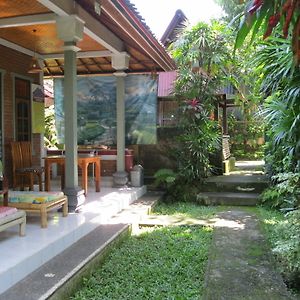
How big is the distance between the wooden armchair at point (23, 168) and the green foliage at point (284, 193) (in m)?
3.95

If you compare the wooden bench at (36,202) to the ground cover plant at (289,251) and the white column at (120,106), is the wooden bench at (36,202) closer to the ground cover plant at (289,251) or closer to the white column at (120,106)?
the ground cover plant at (289,251)

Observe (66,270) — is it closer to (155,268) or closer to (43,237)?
(43,237)

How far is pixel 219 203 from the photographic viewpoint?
25.9ft

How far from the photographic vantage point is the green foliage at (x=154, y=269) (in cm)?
355

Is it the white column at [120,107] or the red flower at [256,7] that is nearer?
the red flower at [256,7]

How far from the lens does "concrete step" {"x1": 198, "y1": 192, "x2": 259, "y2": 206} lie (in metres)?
7.73

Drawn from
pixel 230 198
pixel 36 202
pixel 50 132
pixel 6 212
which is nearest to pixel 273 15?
pixel 6 212

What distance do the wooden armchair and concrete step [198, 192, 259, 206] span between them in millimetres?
3369

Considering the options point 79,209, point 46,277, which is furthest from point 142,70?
point 46,277

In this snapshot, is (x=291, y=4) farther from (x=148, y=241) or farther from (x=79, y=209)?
(x=79, y=209)

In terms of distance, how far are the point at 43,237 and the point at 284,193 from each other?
4488 millimetres

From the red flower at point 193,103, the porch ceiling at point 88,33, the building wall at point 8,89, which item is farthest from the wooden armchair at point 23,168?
the red flower at point 193,103

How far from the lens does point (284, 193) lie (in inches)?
270

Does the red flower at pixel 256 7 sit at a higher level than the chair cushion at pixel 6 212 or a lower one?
higher
